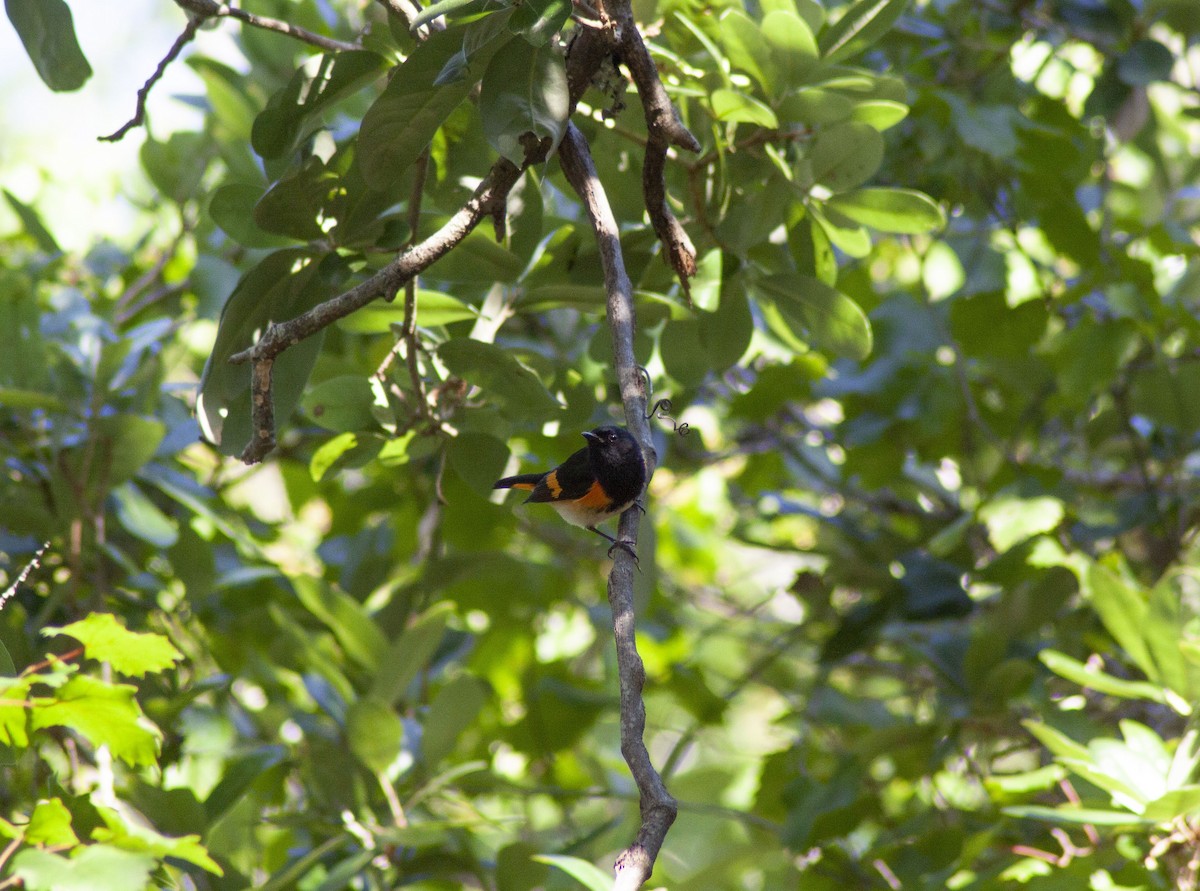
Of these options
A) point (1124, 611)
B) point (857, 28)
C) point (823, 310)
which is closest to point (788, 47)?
point (857, 28)

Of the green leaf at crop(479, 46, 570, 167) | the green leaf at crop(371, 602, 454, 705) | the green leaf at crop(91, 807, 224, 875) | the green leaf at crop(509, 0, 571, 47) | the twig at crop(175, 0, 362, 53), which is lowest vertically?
the green leaf at crop(371, 602, 454, 705)

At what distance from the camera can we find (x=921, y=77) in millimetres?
3520

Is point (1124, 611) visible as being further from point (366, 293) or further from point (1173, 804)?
point (366, 293)

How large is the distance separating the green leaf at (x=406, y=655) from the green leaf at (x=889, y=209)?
1.23 metres

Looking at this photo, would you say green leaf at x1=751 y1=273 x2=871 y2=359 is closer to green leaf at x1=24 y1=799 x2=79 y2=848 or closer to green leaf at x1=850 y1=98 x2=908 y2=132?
green leaf at x1=850 y1=98 x2=908 y2=132

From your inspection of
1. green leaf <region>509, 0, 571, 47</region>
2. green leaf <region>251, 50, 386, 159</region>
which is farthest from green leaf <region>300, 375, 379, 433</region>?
green leaf <region>509, 0, 571, 47</region>

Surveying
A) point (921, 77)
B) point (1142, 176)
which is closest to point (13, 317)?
point (921, 77)

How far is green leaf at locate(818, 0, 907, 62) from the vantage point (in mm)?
1980

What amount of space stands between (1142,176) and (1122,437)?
1.31 m

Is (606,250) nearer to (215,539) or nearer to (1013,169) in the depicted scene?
(215,539)

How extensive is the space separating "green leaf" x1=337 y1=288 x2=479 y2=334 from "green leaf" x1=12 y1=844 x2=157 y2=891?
3.54 ft

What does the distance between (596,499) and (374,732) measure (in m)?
0.70

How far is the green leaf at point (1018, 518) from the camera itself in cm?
286

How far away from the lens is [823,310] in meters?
2.11
